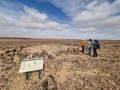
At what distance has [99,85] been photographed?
6.23 m

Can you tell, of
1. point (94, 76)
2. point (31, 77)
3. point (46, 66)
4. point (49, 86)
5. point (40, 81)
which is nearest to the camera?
point (49, 86)

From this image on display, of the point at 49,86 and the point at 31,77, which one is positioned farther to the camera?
the point at 31,77

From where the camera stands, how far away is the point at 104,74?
307 inches

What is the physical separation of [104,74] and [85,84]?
7.42 ft

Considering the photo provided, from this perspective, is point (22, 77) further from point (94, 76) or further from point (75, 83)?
point (94, 76)

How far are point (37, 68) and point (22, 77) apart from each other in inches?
53.7

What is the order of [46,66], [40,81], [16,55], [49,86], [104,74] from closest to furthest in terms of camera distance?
[49,86]
[40,81]
[104,74]
[46,66]
[16,55]

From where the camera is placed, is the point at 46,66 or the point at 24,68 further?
the point at 46,66

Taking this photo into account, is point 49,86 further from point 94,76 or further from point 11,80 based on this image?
point 94,76

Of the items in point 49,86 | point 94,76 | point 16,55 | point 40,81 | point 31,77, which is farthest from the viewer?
point 16,55

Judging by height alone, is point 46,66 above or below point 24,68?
below

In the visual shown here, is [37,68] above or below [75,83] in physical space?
above

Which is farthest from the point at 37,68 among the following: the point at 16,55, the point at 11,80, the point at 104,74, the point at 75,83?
the point at 16,55

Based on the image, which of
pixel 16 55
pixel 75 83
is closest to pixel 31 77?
pixel 75 83
